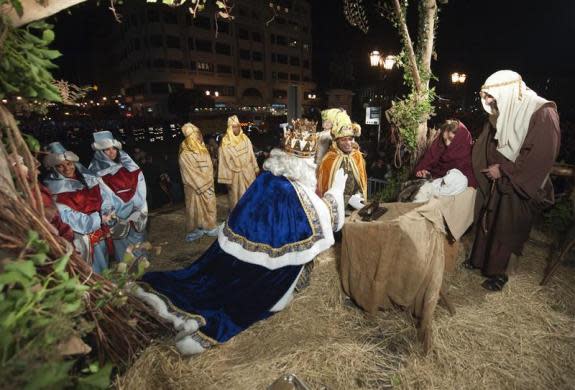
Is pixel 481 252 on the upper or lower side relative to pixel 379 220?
lower

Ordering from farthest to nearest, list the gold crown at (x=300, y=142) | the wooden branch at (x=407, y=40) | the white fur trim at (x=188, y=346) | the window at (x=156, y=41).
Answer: the window at (x=156, y=41) → the wooden branch at (x=407, y=40) → the gold crown at (x=300, y=142) → the white fur trim at (x=188, y=346)

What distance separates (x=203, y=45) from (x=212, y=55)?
6.18ft

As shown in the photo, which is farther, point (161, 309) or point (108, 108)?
point (108, 108)

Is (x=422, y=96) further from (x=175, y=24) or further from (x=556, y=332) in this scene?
(x=175, y=24)

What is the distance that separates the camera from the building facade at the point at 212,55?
43188mm

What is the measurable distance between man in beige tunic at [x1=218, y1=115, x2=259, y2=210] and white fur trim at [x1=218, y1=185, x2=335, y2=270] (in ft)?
12.2

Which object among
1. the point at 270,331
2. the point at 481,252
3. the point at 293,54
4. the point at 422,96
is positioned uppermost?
the point at 293,54

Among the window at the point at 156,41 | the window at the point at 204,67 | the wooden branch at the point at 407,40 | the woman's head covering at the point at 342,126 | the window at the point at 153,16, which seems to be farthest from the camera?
the window at the point at 204,67

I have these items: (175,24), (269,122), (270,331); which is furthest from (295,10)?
(270,331)

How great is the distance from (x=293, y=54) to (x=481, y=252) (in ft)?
194

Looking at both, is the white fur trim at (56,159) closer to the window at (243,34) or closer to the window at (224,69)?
the window at (224,69)

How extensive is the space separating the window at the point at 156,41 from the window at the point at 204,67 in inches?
220

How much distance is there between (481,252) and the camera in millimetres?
3896

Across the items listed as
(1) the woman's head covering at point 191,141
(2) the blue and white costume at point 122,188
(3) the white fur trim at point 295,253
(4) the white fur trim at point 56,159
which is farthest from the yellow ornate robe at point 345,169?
(4) the white fur trim at point 56,159
